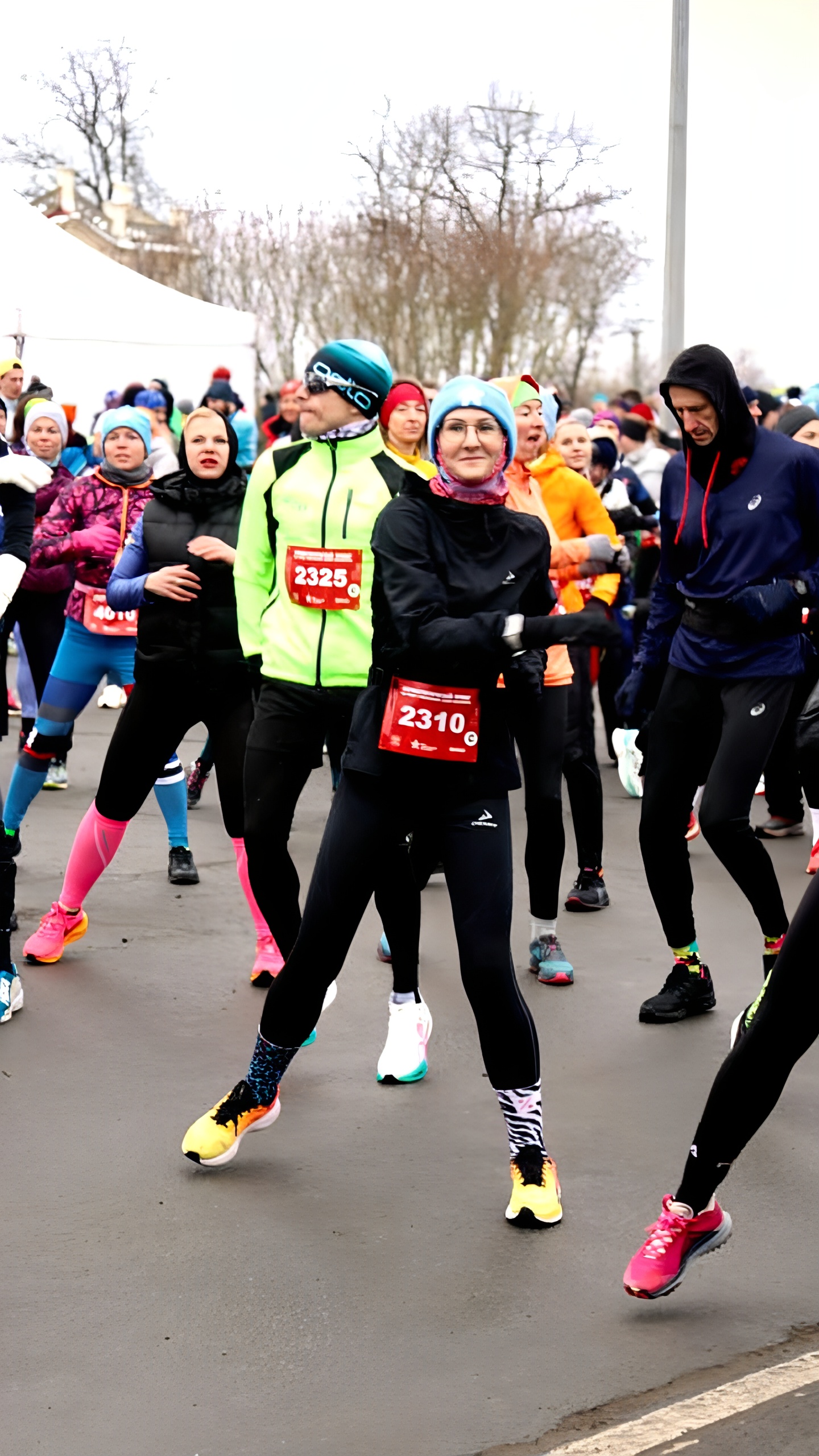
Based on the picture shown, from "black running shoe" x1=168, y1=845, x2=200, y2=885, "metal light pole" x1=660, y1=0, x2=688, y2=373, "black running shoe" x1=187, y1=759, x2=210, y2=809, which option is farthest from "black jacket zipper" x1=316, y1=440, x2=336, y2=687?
"metal light pole" x1=660, y1=0, x2=688, y2=373

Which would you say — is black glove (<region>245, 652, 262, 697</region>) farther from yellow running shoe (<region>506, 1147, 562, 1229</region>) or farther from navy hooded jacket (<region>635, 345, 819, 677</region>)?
yellow running shoe (<region>506, 1147, 562, 1229</region>)

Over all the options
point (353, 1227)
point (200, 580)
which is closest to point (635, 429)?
point (200, 580)

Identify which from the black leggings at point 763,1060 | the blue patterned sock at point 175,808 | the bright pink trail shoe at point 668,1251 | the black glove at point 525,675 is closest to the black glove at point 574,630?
the black glove at point 525,675

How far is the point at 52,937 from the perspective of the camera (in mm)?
6250

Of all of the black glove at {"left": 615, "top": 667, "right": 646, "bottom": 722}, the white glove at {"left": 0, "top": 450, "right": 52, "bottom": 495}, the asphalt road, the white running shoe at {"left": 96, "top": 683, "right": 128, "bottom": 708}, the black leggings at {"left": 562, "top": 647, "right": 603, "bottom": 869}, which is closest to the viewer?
the asphalt road

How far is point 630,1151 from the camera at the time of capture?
4578 mm

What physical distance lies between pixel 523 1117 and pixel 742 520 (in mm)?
2099

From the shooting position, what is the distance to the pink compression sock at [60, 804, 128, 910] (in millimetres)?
6090

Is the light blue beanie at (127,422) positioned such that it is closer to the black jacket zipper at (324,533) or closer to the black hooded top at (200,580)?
the black hooded top at (200,580)

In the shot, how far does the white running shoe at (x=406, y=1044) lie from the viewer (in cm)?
511

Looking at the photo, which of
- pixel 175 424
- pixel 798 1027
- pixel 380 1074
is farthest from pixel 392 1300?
pixel 175 424

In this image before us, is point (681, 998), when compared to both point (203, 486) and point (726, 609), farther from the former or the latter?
point (203, 486)

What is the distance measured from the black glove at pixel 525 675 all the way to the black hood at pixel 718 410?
151 cm

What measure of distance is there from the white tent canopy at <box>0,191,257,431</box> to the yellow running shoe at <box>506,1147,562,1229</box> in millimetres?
15702
